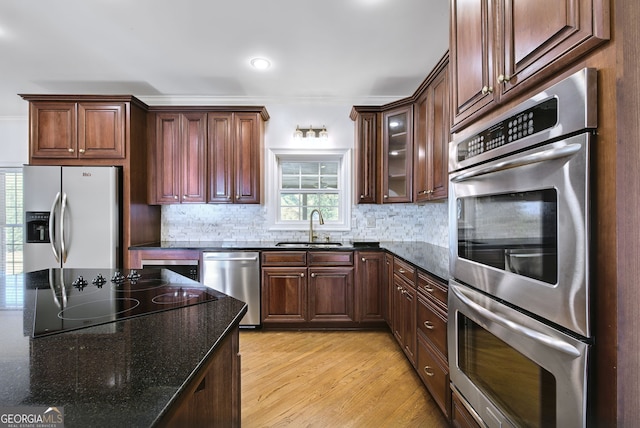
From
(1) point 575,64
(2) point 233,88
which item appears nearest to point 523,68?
(1) point 575,64

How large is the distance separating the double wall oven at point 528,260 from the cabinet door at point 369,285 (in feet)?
5.90

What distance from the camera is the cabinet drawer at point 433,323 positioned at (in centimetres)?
168

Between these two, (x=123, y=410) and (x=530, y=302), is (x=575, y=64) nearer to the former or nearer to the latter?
(x=530, y=302)

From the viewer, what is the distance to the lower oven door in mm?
800

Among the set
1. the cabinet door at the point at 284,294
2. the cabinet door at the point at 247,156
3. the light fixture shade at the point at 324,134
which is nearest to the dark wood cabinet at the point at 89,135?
the cabinet door at the point at 247,156

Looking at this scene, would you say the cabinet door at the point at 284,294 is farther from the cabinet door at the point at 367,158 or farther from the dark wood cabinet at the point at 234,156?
the cabinet door at the point at 367,158

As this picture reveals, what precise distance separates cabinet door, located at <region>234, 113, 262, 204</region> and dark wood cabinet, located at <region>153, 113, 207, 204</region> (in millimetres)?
376

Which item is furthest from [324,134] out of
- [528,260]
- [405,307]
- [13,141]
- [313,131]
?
[13,141]

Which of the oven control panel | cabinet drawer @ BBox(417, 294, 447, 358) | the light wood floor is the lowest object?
the light wood floor

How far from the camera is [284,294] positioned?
3.19 m

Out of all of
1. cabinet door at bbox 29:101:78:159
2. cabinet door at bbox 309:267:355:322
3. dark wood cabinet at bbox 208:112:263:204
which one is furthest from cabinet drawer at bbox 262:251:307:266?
cabinet door at bbox 29:101:78:159

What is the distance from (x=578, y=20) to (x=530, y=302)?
783 millimetres

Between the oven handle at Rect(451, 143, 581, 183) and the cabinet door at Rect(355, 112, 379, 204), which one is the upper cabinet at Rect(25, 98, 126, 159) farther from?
the oven handle at Rect(451, 143, 581, 183)

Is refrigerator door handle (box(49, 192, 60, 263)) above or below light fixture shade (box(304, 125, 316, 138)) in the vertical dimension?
below
